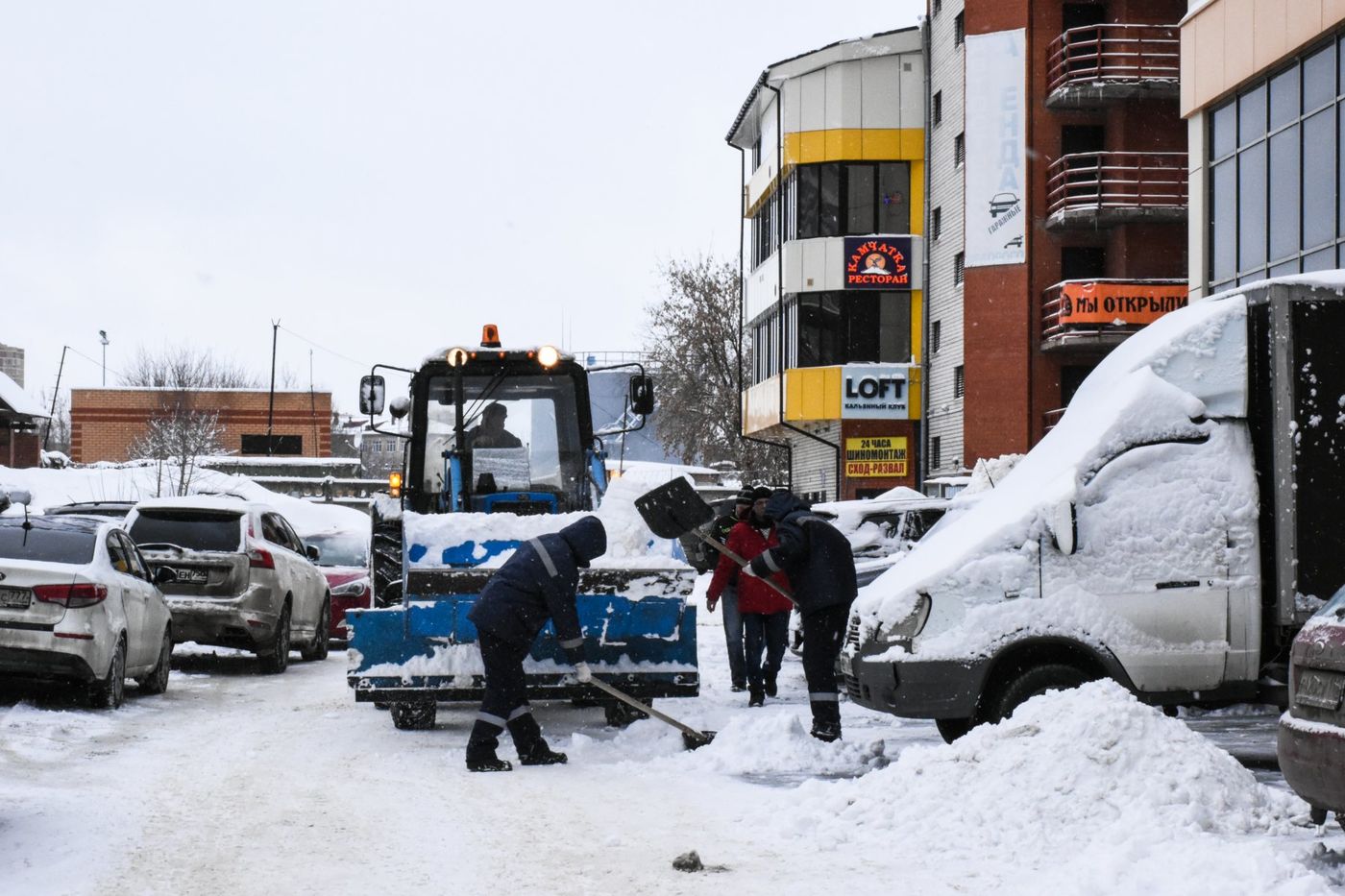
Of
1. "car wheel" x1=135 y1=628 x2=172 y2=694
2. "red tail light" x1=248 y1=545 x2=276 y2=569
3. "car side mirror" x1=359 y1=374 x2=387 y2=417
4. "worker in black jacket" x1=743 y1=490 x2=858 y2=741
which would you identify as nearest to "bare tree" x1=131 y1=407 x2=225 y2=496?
"red tail light" x1=248 y1=545 x2=276 y2=569

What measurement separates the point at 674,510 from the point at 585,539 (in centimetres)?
132

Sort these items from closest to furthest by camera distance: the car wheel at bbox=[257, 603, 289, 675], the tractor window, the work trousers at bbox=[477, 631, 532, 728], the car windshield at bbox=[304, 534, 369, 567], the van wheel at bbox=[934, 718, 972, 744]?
1. the work trousers at bbox=[477, 631, 532, 728]
2. the van wheel at bbox=[934, 718, 972, 744]
3. the tractor window
4. the car wheel at bbox=[257, 603, 289, 675]
5. the car windshield at bbox=[304, 534, 369, 567]

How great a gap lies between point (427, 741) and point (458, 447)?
3004 millimetres

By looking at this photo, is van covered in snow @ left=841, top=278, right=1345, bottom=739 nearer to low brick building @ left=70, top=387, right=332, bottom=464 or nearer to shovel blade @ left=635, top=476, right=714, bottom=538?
shovel blade @ left=635, top=476, right=714, bottom=538

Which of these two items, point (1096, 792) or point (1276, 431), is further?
point (1276, 431)

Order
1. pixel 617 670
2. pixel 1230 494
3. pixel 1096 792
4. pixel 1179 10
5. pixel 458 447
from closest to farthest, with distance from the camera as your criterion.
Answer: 1. pixel 1096 792
2. pixel 1230 494
3. pixel 617 670
4. pixel 458 447
5. pixel 1179 10

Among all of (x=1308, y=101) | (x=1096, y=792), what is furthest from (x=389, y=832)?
(x=1308, y=101)

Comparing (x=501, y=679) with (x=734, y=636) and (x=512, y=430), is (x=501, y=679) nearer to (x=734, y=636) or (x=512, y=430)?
(x=512, y=430)

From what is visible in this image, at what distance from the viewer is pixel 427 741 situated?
11969 mm

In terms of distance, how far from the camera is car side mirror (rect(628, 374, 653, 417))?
13266mm

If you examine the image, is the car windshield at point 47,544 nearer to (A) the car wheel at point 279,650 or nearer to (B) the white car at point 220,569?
(B) the white car at point 220,569

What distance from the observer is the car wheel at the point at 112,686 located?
13380mm

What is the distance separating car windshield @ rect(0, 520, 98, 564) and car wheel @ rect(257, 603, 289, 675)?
4370mm

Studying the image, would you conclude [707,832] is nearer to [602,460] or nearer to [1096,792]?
[1096,792]
